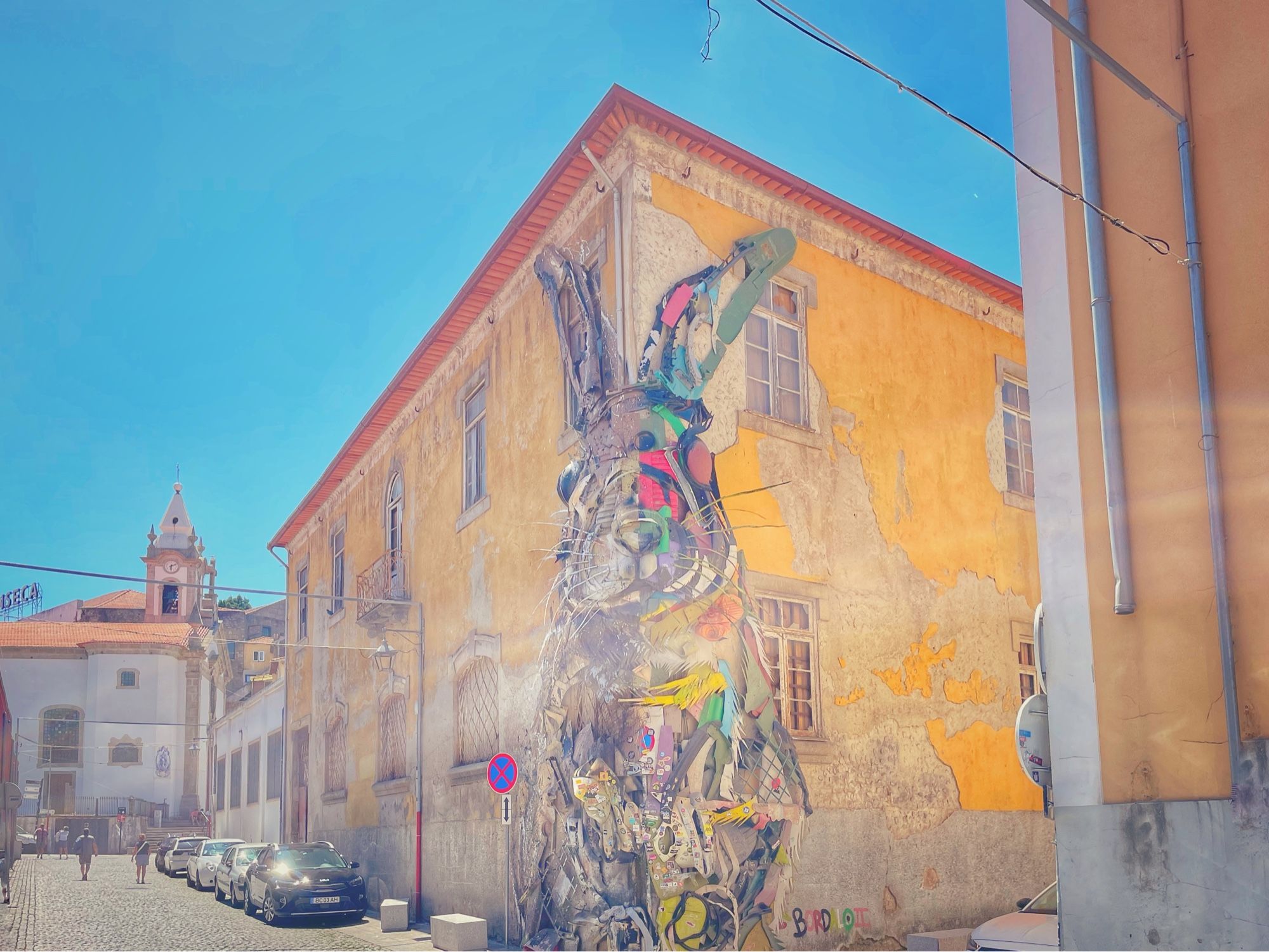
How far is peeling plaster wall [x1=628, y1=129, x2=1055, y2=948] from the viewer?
45.9 feet

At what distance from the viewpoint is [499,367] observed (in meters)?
17.3

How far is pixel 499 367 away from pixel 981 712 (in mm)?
8278

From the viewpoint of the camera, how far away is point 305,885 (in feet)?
63.4

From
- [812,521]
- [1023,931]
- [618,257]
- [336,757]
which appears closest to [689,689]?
[812,521]

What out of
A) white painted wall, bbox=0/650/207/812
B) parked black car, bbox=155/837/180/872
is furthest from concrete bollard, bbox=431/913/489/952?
white painted wall, bbox=0/650/207/812

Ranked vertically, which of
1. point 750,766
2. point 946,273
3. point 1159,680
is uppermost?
point 946,273

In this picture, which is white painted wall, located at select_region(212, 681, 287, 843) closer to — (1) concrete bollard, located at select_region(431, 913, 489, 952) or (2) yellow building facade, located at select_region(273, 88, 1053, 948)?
(2) yellow building facade, located at select_region(273, 88, 1053, 948)

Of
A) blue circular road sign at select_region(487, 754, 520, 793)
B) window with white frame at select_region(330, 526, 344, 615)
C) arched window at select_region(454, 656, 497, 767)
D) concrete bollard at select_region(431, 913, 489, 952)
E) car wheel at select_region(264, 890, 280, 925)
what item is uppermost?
window with white frame at select_region(330, 526, 344, 615)

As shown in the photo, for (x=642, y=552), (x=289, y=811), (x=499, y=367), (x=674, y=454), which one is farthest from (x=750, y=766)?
(x=289, y=811)

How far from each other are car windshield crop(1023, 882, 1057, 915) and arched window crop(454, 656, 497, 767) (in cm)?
792

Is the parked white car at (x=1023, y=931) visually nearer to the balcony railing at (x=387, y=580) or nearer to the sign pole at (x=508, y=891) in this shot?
the sign pole at (x=508, y=891)

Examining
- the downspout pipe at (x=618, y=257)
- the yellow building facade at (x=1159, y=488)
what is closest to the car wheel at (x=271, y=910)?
the downspout pipe at (x=618, y=257)

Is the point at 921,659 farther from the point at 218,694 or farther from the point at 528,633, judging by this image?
the point at 218,694

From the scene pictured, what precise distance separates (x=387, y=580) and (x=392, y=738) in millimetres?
2778
